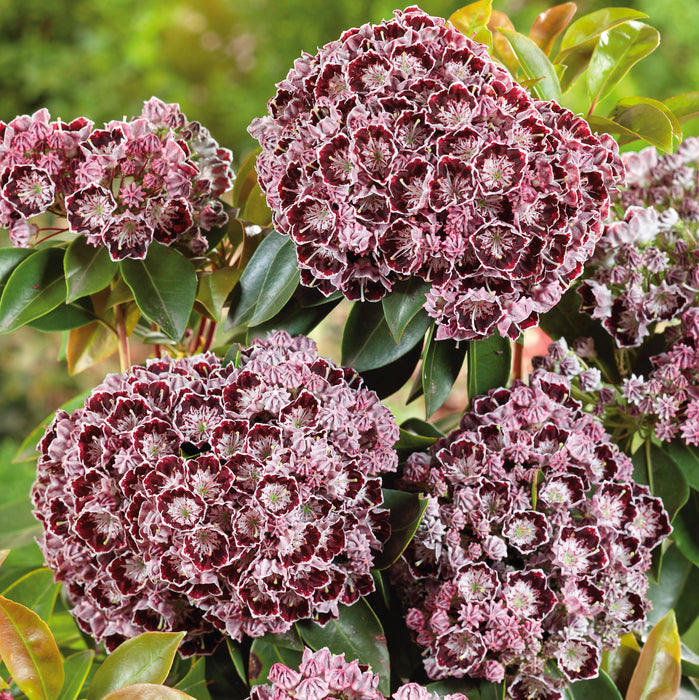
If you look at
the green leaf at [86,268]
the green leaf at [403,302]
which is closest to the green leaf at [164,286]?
the green leaf at [86,268]

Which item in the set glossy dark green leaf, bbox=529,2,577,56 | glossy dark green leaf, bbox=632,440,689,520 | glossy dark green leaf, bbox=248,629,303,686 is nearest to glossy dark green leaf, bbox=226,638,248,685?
glossy dark green leaf, bbox=248,629,303,686

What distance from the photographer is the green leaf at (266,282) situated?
77 centimetres

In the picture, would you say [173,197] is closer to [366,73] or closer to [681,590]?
[366,73]

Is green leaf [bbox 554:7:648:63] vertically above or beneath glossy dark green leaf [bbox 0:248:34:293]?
above

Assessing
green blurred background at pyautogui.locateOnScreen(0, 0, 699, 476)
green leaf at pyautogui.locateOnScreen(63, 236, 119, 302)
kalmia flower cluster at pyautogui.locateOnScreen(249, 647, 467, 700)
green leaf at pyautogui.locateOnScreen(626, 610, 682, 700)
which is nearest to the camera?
kalmia flower cluster at pyautogui.locateOnScreen(249, 647, 467, 700)

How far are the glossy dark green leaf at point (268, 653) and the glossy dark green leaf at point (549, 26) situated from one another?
702mm

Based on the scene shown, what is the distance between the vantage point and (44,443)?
2.50 ft

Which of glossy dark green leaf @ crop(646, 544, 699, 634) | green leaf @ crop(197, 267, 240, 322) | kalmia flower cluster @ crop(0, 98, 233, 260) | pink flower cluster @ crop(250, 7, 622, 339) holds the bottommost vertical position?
glossy dark green leaf @ crop(646, 544, 699, 634)

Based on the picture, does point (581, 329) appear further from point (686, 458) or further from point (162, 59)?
point (162, 59)

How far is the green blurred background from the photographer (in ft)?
12.4

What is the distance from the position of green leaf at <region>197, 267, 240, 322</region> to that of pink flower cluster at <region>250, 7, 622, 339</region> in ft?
0.54

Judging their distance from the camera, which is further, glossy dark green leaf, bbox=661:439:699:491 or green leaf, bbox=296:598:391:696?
glossy dark green leaf, bbox=661:439:699:491

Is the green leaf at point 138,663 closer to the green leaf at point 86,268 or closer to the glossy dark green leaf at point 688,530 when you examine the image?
the green leaf at point 86,268

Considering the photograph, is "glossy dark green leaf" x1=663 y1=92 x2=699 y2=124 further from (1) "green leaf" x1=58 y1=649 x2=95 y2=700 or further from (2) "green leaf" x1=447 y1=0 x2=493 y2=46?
(1) "green leaf" x1=58 y1=649 x2=95 y2=700
